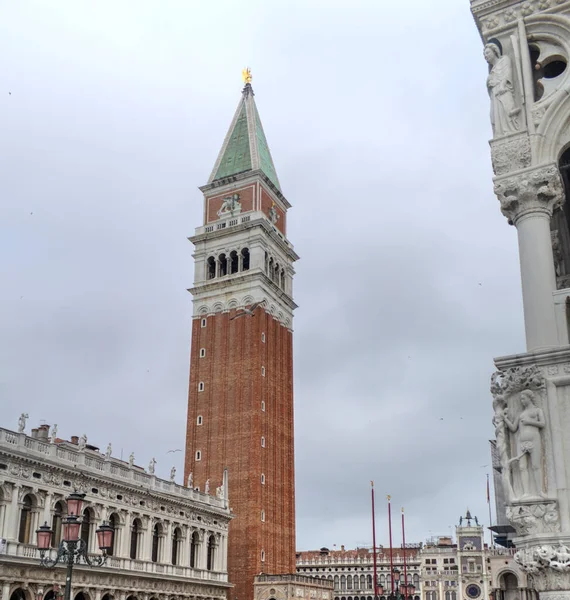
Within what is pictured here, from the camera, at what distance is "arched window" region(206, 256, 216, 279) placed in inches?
2702

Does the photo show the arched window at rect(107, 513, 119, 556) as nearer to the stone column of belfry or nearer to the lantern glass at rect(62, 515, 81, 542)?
the lantern glass at rect(62, 515, 81, 542)

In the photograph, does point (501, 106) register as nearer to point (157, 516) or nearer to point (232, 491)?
point (157, 516)

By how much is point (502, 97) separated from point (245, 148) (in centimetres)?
6495

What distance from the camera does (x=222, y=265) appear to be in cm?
6881

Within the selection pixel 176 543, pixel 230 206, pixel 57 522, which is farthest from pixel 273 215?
pixel 57 522

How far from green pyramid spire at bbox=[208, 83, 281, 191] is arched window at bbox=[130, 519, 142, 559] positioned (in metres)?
37.5

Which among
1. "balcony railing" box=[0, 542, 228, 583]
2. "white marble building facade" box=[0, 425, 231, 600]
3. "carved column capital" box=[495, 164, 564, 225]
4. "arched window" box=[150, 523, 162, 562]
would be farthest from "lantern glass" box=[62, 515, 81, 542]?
"arched window" box=[150, 523, 162, 562]

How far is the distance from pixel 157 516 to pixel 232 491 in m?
15.3

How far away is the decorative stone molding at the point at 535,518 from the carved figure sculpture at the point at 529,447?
12 cm

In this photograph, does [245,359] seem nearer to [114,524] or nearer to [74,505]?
[114,524]

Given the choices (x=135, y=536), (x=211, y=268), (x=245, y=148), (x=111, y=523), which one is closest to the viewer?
(x=111, y=523)

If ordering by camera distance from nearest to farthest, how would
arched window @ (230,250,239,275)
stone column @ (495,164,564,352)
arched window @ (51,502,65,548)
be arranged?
stone column @ (495,164,564,352) < arched window @ (51,502,65,548) < arched window @ (230,250,239,275)

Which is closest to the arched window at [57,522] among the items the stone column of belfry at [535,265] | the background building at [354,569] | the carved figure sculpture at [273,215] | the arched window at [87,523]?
the arched window at [87,523]

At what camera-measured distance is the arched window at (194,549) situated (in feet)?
159
